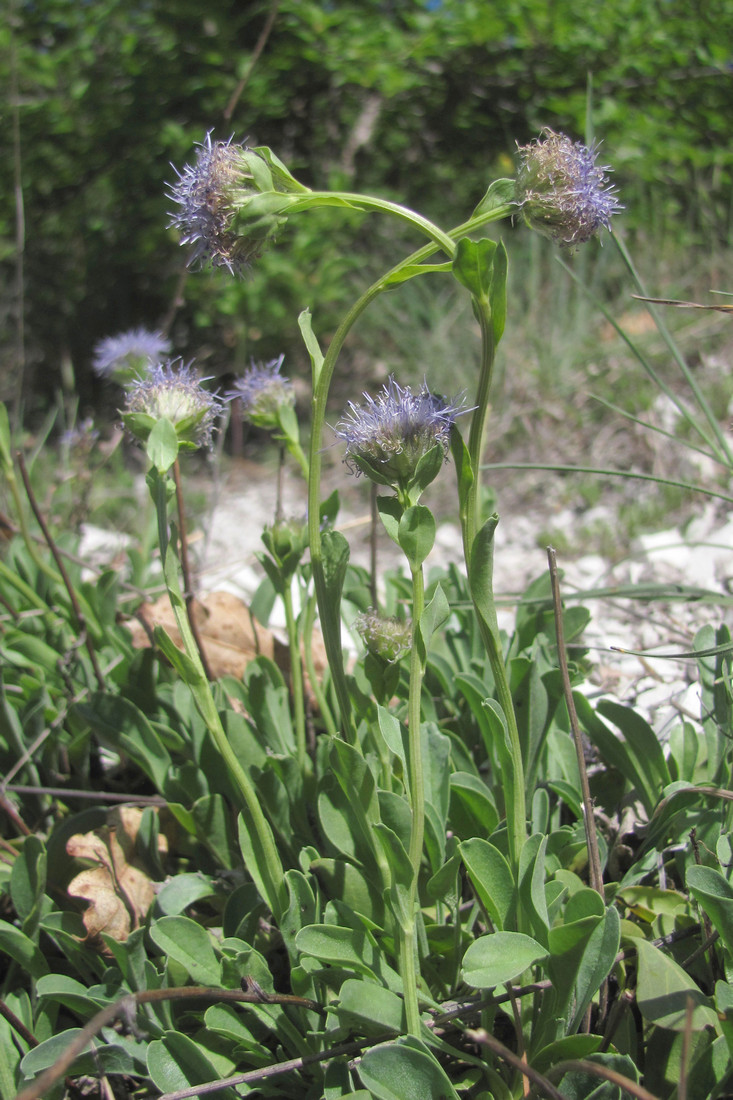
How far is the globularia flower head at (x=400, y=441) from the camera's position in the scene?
0.88 m

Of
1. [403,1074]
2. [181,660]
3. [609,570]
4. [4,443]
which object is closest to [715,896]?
[403,1074]

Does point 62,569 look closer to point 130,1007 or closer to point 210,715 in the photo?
point 210,715

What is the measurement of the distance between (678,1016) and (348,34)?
5382mm

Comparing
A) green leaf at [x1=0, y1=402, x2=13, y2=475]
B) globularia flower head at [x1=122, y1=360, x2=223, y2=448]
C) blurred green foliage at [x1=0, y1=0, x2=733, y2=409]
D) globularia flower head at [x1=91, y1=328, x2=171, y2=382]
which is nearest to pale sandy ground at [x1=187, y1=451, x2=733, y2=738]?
globularia flower head at [x1=122, y1=360, x2=223, y2=448]

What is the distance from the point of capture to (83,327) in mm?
5484

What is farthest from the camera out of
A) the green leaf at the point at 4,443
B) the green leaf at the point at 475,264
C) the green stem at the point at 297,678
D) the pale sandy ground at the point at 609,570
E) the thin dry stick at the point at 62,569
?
the pale sandy ground at the point at 609,570

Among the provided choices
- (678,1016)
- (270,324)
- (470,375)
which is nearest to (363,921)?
(678,1016)

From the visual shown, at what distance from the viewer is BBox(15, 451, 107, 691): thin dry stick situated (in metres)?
1.35

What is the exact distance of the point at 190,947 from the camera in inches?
40.6

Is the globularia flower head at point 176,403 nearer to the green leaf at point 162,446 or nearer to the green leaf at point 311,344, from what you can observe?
the green leaf at point 162,446

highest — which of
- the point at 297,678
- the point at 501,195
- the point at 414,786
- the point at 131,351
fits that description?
the point at 131,351

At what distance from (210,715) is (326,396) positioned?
1.28 feet

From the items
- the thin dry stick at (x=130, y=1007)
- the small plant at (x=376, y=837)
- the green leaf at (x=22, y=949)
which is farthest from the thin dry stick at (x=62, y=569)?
the thin dry stick at (x=130, y=1007)

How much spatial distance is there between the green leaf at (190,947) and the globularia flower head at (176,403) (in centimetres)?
58
